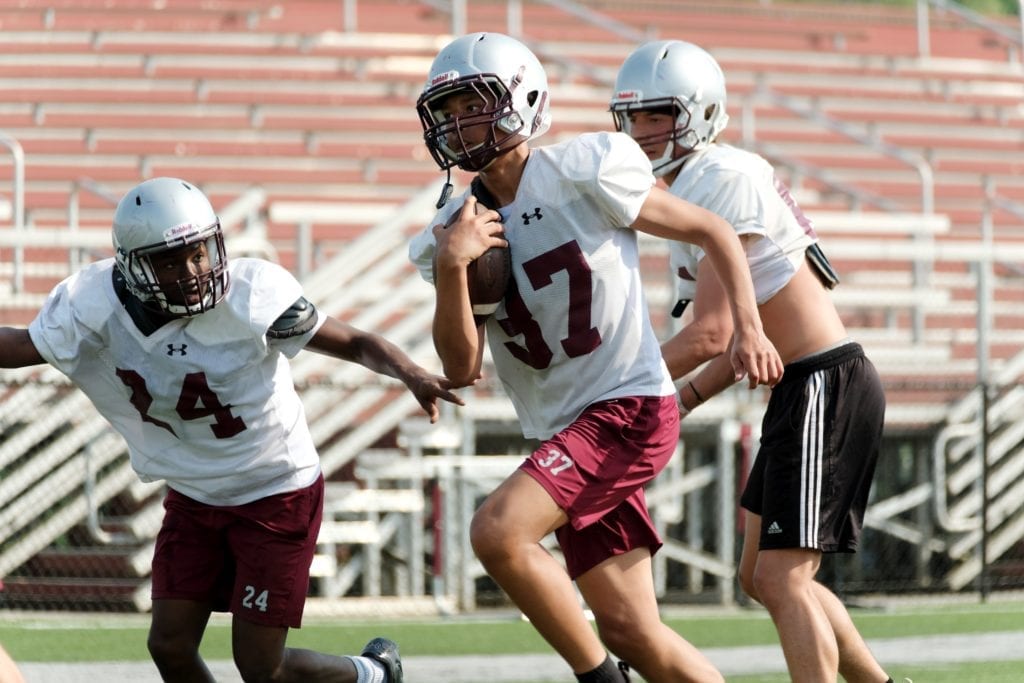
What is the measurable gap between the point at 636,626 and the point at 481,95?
4.62 feet

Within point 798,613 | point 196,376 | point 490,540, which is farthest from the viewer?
point 196,376

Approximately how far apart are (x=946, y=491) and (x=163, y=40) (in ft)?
32.7

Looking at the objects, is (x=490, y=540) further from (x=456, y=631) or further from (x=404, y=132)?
(x=404, y=132)

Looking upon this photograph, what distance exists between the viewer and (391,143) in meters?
15.9

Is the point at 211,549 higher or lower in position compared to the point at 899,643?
higher

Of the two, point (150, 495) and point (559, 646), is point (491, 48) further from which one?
point (150, 495)

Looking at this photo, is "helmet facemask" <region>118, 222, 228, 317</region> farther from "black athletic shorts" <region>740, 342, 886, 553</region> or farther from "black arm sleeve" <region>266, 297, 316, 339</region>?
"black athletic shorts" <region>740, 342, 886, 553</region>

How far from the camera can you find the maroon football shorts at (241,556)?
4.80m

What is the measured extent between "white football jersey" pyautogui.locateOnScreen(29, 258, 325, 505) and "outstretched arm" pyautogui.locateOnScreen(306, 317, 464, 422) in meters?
0.06

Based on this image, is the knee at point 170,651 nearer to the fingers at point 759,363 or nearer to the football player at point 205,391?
the football player at point 205,391

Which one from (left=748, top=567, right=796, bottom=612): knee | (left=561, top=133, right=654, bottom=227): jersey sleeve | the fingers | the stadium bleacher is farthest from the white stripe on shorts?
the stadium bleacher

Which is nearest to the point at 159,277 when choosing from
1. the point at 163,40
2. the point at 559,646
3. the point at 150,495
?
the point at 559,646

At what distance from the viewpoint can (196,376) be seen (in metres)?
4.65

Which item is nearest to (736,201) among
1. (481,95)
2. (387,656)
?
(481,95)
